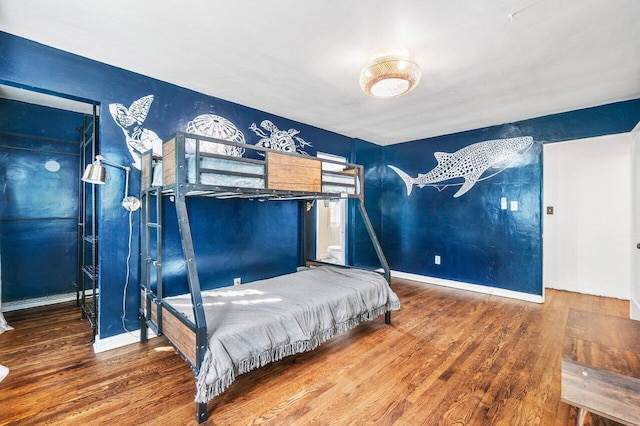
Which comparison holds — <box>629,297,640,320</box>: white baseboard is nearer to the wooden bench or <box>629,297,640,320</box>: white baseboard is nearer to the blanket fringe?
the wooden bench

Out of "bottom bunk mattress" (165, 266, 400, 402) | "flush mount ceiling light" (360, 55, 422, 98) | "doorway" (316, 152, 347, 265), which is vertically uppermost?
"flush mount ceiling light" (360, 55, 422, 98)

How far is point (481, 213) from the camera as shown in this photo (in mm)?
4164

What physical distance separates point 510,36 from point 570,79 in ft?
3.94

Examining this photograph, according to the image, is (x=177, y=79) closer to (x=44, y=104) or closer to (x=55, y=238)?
(x=44, y=104)

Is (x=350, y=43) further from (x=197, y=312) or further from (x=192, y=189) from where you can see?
(x=197, y=312)

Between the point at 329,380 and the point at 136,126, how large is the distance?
9.03ft

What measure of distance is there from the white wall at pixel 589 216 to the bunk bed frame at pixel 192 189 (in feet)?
11.0

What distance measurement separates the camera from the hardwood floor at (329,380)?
165 cm

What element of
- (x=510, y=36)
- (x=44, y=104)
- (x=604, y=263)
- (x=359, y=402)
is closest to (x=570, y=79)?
(x=510, y=36)

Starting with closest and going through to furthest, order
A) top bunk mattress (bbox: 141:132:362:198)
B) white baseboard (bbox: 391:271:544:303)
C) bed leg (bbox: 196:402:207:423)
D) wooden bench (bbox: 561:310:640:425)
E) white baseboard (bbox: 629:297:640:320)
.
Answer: wooden bench (bbox: 561:310:640:425) < bed leg (bbox: 196:402:207:423) < top bunk mattress (bbox: 141:132:362:198) < white baseboard (bbox: 629:297:640:320) < white baseboard (bbox: 391:271:544:303)

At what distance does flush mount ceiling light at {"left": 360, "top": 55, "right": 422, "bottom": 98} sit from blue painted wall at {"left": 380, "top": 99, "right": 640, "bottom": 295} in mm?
2572

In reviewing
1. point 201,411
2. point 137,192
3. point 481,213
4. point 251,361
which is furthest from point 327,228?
point 201,411

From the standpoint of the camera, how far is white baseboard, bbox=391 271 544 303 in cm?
372

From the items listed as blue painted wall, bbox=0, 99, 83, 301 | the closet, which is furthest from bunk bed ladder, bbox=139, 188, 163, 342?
blue painted wall, bbox=0, 99, 83, 301
